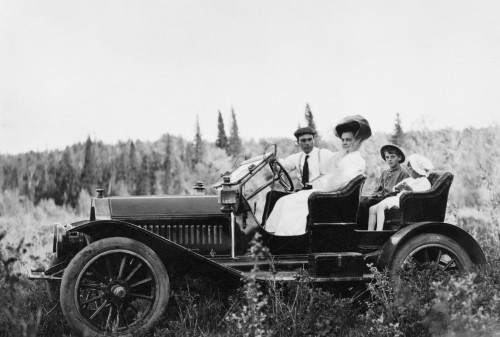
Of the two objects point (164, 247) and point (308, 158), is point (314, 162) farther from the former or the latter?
point (164, 247)

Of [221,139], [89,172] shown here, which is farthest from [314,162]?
[221,139]

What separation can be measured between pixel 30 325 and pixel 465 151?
14.8 m

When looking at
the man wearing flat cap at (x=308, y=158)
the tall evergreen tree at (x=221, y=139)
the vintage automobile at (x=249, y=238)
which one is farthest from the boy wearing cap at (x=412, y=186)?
the tall evergreen tree at (x=221, y=139)

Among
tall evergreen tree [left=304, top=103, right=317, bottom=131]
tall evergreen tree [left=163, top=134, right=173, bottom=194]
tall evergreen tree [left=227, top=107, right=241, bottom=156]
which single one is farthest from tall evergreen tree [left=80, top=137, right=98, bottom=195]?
tall evergreen tree [left=304, top=103, right=317, bottom=131]

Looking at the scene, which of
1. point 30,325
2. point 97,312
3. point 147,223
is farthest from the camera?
point 147,223

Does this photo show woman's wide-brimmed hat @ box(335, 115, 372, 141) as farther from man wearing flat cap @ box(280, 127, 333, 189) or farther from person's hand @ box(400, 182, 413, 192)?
man wearing flat cap @ box(280, 127, 333, 189)

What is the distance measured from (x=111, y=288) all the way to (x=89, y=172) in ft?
31.0

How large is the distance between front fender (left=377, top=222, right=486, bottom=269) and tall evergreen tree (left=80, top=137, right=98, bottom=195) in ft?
29.5

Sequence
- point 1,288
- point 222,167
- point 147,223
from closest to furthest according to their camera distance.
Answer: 1. point 1,288
2. point 147,223
3. point 222,167

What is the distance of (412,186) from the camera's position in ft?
20.1

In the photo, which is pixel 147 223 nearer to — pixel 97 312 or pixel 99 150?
pixel 97 312

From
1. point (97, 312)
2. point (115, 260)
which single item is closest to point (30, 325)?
point (97, 312)

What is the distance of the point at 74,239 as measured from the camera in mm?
5086

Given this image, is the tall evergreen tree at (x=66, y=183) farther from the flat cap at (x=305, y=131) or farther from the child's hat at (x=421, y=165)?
the child's hat at (x=421, y=165)
